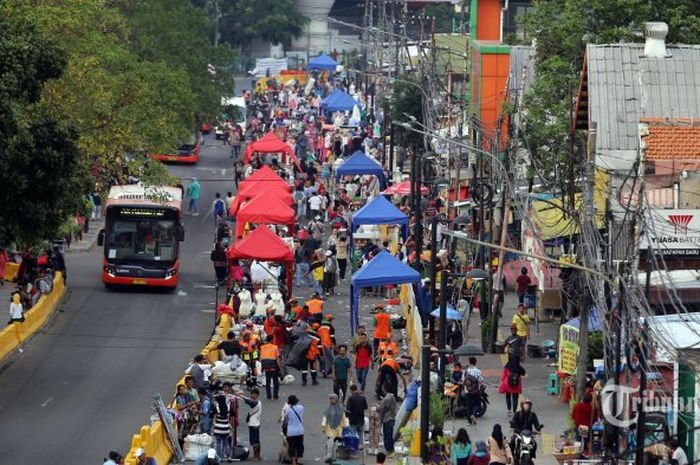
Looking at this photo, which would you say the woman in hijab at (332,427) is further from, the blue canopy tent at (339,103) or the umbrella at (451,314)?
the blue canopy tent at (339,103)

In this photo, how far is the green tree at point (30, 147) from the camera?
121 feet

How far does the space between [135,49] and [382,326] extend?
34130 mm

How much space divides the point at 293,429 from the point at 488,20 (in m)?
42.3

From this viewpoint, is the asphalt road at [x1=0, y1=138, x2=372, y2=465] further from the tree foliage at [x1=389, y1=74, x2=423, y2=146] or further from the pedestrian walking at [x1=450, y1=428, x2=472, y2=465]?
the tree foliage at [x1=389, y1=74, x2=423, y2=146]

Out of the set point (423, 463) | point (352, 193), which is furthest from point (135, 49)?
point (423, 463)

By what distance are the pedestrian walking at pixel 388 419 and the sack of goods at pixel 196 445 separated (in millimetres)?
3154

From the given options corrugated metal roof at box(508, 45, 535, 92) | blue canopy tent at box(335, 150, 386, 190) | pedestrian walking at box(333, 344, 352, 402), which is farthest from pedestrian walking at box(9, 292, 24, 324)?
blue canopy tent at box(335, 150, 386, 190)

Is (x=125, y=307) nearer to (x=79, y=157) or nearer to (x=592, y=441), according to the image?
(x=79, y=157)

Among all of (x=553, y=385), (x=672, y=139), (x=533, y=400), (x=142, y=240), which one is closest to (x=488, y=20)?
(x=142, y=240)

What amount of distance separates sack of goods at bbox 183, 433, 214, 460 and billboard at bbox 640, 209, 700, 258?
30.3 ft

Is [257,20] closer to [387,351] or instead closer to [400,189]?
[400,189]

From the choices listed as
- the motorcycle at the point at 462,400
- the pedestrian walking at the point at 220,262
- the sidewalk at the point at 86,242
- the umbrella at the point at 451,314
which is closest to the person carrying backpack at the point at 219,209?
the sidewalk at the point at 86,242

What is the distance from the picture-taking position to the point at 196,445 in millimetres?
34906

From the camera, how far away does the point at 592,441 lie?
33625 millimetres
